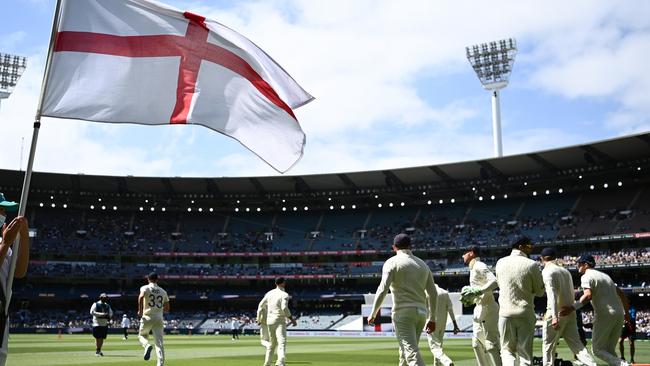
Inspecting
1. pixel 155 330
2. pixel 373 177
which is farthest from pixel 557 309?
pixel 373 177

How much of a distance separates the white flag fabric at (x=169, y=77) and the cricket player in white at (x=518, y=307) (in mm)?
3887

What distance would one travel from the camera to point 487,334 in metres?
11.2

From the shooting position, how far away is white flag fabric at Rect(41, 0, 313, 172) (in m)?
7.43

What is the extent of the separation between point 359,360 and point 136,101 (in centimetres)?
1340

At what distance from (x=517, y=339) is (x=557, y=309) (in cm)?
137

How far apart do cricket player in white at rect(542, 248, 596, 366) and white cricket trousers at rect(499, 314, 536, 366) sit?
798 millimetres

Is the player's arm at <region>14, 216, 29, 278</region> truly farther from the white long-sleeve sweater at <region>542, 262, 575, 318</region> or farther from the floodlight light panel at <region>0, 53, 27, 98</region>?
the floodlight light panel at <region>0, 53, 27, 98</region>

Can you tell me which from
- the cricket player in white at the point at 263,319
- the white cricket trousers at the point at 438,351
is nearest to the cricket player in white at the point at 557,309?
the white cricket trousers at the point at 438,351

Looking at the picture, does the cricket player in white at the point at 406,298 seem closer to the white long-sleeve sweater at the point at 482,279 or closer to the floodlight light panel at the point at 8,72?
the white long-sleeve sweater at the point at 482,279

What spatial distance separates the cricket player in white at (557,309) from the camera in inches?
415

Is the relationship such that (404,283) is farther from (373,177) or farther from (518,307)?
(373,177)

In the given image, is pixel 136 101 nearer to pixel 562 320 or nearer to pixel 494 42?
pixel 562 320

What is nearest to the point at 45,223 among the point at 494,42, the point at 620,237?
the point at 494,42

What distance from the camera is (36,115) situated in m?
6.84
